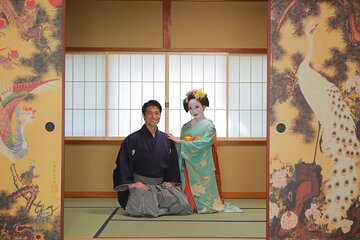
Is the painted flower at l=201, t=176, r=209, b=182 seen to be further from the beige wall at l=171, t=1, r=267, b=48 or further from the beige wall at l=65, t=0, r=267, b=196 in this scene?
the beige wall at l=171, t=1, r=267, b=48

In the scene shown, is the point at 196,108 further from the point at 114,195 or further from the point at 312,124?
the point at 312,124

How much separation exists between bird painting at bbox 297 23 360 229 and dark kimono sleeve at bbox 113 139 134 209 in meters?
2.33

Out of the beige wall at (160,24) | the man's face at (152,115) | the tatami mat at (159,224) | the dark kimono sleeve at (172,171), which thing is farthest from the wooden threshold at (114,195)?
the beige wall at (160,24)

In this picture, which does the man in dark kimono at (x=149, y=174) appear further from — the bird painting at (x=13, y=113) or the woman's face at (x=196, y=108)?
the bird painting at (x=13, y=113)

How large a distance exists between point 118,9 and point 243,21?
1727 mm

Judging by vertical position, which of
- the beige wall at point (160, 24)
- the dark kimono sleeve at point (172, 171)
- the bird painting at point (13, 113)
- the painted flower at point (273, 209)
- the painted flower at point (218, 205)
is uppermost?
the beige wall at point (160, 24)

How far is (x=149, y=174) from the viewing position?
19.0 ft

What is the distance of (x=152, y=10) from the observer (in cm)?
716

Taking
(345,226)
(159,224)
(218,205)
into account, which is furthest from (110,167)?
(345,226)

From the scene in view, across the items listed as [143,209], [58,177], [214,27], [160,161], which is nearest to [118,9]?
[214,27]

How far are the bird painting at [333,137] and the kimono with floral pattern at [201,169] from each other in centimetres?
199

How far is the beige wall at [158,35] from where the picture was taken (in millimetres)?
7156

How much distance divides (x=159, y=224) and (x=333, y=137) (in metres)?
1.93

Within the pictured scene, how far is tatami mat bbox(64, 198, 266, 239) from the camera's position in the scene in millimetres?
4547
